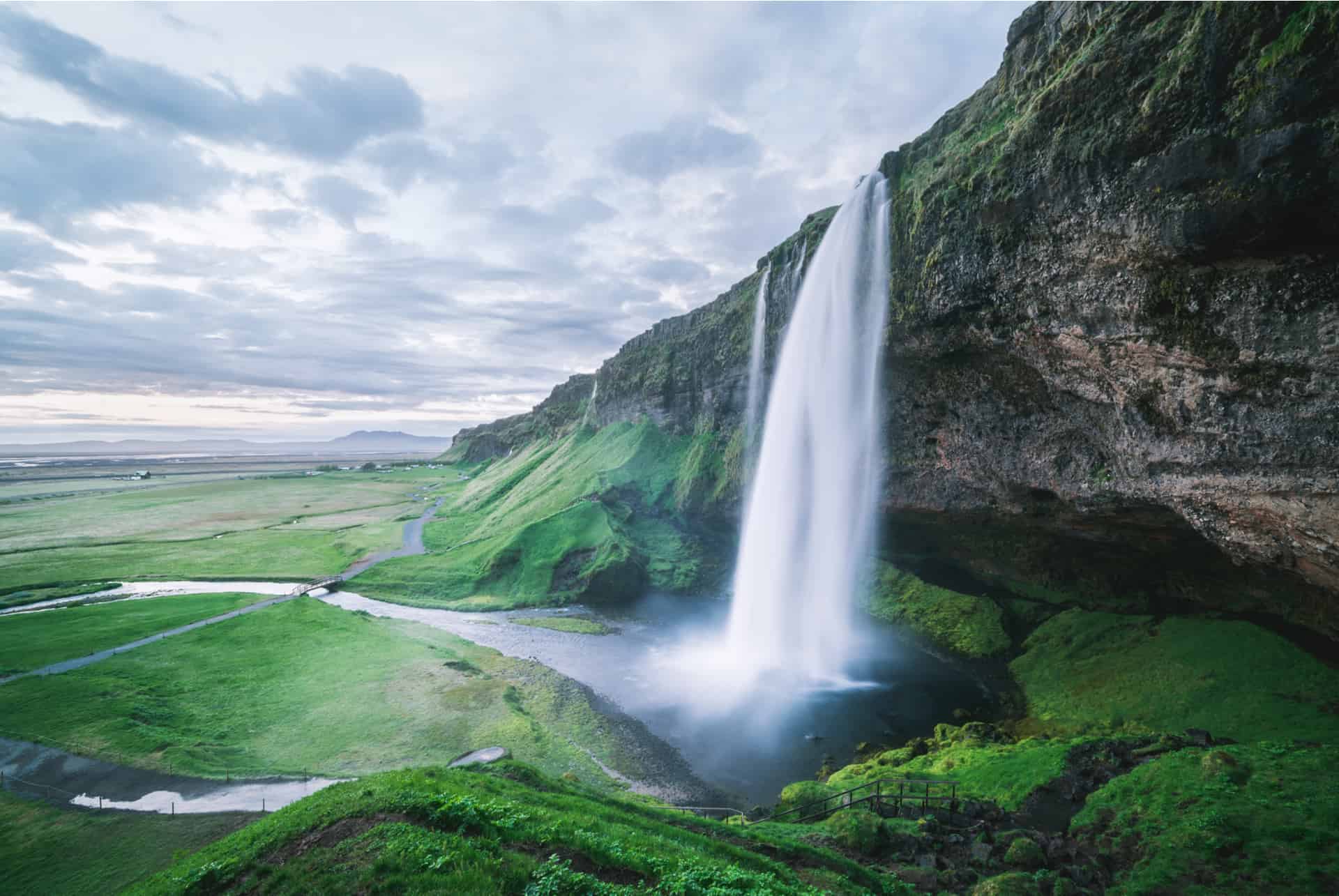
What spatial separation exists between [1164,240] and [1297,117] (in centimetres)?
411

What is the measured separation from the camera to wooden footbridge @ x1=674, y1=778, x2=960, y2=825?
19.1 metres

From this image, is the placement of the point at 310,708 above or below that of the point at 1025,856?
below

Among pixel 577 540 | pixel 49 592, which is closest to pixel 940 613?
pixel 577 540

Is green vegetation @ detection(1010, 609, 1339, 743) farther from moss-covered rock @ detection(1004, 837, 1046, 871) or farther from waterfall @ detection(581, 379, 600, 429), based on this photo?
waterfall @ detection(581, 379, 600, 429)

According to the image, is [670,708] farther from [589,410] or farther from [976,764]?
[589,410]

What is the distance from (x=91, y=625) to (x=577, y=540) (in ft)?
125

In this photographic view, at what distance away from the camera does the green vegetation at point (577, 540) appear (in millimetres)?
53375

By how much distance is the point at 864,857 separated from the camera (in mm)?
16406

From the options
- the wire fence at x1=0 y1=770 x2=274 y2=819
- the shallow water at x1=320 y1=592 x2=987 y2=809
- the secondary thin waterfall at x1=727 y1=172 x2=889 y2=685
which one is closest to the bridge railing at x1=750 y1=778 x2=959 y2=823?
the shallow water at x1=320 y1=592 x2=987 y2=809

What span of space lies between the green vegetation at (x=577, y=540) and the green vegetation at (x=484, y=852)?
36764mm

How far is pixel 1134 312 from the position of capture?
21.2 metres

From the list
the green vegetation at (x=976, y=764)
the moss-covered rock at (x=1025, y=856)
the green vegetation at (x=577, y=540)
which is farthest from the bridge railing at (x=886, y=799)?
the green vegetation at (x=577, y=540)

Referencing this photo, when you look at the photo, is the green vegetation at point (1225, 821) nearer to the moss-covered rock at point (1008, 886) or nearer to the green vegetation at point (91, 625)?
the moss-covered rock at point (1008, 886)

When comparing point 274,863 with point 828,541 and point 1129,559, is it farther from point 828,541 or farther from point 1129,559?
point 1129,559
